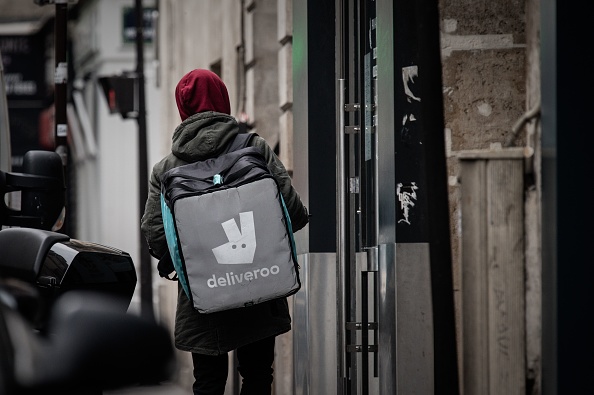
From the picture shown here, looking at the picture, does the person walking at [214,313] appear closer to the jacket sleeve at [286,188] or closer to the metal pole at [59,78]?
the jacket sleeve at [286,188]

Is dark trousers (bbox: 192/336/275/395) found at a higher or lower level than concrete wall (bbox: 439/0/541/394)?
lower

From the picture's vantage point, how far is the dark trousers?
5.74 metres

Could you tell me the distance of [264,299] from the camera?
5.42 m

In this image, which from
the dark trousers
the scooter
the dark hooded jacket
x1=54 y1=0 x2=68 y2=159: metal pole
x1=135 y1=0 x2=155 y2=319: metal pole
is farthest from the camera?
x1=135 y1=0 x2=155 y2=319: metal pole

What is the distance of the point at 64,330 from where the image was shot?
2699 millimetres

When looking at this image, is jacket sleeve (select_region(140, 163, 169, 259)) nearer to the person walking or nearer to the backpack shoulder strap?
the person walking

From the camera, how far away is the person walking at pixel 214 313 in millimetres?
5609

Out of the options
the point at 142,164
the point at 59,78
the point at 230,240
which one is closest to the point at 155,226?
the point at 230,240

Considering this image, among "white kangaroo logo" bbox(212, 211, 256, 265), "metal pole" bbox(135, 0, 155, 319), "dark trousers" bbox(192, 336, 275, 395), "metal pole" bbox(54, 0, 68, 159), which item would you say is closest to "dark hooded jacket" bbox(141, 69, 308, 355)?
"dark trousers" bbox(192, 336, 275, 395)

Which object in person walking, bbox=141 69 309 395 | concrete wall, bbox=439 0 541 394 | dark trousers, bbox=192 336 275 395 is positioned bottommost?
dark trousers, bbox=192 336 275 395

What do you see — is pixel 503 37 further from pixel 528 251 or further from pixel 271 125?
pixel 271 125

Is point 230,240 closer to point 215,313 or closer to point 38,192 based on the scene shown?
point 215,313

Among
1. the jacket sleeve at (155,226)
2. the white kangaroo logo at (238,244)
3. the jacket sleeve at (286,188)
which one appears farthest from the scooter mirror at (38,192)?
the jacket sleeve at (286,188)

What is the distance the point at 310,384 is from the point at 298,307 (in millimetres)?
492
